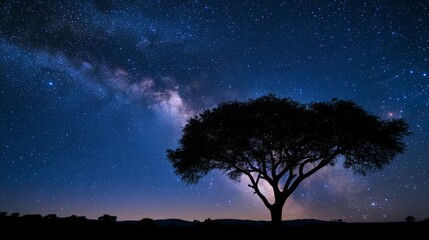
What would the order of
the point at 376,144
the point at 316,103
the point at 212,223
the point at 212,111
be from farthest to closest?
the point at 212,111, the point at 316,103, the point at 376,144, the point at 212,223

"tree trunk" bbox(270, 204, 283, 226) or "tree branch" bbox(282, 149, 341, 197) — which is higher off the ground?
"tree branch" bbox(282, 149, 341, 197)

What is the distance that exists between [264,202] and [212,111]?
9.90 meters

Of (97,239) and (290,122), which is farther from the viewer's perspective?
(290,122)

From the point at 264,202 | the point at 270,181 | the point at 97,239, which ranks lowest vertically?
the point at 97,239

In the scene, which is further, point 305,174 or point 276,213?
point 305,174

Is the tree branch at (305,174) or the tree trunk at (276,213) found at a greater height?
the tree branch at (305,174)

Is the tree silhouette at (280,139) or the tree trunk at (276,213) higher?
the tree silhouette at (280,139)

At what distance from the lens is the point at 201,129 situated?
1093 inches

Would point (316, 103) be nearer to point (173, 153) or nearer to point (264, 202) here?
point (264, 202)

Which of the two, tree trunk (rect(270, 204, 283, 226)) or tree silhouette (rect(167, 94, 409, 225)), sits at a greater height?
tree silhouette (rect(167, 94, 409, 225))

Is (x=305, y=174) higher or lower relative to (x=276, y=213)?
higher

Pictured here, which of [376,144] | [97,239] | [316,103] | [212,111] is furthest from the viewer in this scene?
[212,111]

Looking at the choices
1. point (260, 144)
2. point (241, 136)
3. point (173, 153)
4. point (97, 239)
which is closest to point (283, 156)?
point (260, 144)

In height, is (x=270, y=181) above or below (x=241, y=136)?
below
